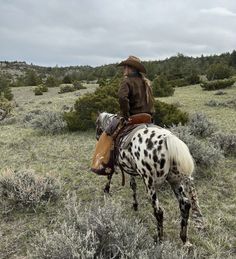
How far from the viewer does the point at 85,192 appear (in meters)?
7.07

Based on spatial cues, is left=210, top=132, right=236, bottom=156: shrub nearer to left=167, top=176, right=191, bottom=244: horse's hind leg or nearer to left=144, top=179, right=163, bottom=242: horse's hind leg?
left=167, top=176, right=191, bottom=244: horse's hind leg

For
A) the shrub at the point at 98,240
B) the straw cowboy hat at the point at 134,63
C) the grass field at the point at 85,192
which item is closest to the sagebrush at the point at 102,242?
the shrub at the point at 98,240

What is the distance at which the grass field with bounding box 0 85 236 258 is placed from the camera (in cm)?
524

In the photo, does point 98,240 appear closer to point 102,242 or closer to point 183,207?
point 102,242

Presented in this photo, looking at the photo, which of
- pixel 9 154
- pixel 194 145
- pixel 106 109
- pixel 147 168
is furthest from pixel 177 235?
pixel 106 109

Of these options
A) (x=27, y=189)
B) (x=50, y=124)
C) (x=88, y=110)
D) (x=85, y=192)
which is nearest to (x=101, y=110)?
(x=88, y=110)

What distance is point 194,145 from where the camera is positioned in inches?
323

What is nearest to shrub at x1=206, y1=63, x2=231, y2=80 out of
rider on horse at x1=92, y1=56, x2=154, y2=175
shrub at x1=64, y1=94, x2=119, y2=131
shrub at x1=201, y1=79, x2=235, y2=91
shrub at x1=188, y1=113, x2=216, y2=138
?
shrub at x1=201, y1=79, x2=235, y2=91

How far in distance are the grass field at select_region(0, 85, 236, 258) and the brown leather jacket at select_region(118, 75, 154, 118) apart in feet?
5.37

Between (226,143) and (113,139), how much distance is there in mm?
4386

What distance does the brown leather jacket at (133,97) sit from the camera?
566 cm

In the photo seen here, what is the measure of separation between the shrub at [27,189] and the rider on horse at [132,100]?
1.23m

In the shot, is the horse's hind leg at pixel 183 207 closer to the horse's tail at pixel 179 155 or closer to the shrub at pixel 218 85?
the horse's tail at pixel 179 155

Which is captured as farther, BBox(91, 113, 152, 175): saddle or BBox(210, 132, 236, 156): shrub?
BBox(210, 132, 236, 156): shrub
